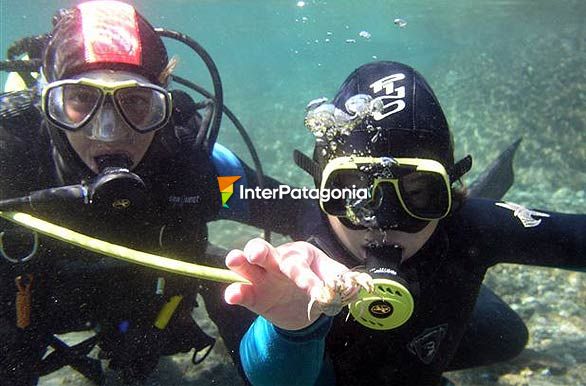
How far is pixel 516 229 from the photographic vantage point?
2982 millimetres

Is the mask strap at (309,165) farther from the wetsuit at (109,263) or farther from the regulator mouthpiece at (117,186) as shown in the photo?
the wetsuit at (109,263)

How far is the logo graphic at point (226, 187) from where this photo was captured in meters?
4.21

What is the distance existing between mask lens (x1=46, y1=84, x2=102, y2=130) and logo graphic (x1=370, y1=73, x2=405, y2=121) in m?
1.85

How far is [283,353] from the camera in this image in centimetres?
190

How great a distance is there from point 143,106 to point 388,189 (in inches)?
74.9

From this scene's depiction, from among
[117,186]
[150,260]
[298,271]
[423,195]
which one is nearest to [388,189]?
[423,195]

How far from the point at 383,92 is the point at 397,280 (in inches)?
41.3

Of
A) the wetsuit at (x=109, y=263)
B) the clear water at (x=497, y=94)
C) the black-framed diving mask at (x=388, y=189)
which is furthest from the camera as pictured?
the clear water at (x=497, y=94)

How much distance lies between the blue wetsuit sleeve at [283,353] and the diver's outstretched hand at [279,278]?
15cm

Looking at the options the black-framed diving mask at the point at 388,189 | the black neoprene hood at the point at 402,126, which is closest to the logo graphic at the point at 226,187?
the black neoprene hood at the point at 402,126

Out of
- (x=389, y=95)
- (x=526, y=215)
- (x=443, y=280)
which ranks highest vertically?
(x=389, y=95)

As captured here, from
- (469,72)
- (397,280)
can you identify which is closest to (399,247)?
(397,280)

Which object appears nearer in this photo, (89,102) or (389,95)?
(389,95)

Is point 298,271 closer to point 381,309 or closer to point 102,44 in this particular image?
point 381,309
